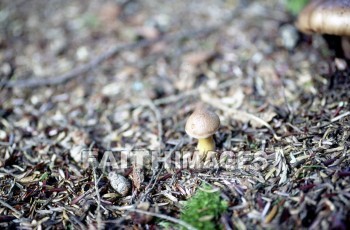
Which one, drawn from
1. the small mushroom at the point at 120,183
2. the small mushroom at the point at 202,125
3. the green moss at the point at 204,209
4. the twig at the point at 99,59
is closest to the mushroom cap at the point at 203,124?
the small mushroom at the point at 202,125

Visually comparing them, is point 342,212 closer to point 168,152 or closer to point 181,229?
point 181,229

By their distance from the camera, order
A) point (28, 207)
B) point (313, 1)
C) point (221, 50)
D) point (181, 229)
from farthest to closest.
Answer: point (221, 50) < point (313, 1) < point (28, 207) < point (181, 229)

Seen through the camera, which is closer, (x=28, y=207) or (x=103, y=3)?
(x=28, y=207)

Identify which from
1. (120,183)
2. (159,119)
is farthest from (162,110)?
(120,183)

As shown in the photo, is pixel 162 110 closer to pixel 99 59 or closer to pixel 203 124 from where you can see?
pixel 203 124

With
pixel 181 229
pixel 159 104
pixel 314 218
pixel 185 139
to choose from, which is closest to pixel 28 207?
pixel 181 229

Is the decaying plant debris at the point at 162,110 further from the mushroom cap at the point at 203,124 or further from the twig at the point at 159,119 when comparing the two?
the mushroom cap at the point at 203,124

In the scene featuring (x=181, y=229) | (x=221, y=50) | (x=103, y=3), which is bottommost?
(x=181, y=229)

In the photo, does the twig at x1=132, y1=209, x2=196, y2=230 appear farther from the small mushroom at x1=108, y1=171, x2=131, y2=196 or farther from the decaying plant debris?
the small mushroom at x1=108, y1=171, x2=131, y2=196
